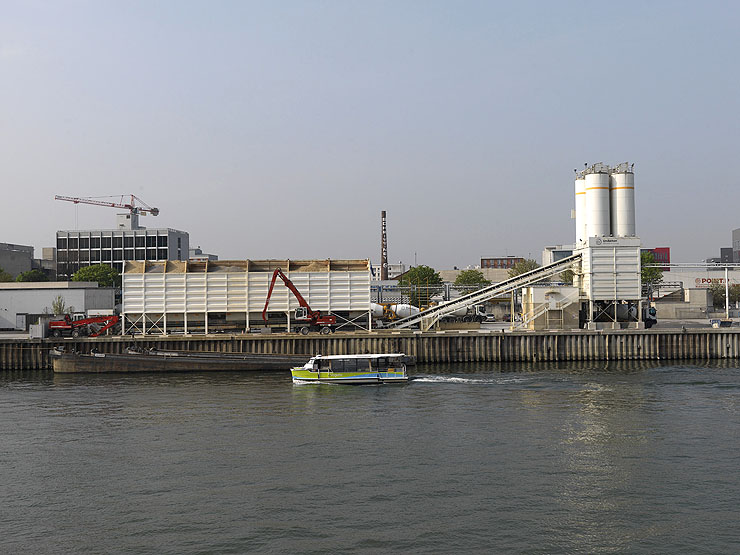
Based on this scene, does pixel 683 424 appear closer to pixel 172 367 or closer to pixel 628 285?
pixel 628 285

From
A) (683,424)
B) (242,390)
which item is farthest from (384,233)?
(683,424)

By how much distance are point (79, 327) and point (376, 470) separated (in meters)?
49.1

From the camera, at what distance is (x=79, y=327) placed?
227 ft

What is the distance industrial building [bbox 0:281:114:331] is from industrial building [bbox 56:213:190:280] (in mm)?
104859

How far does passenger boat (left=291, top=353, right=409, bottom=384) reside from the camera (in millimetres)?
52766

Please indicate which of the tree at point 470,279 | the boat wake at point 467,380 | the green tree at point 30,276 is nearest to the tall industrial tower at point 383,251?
the tree at point 470,279

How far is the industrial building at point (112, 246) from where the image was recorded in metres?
196

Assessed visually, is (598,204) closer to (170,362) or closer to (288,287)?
(288,287)

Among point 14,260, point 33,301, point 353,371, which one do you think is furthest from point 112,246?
point 353,371

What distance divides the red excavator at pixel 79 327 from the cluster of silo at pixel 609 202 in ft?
162

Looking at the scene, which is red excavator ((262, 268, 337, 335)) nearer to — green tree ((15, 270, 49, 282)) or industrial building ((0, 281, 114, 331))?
industrial building ((0, 281, 114, 331))

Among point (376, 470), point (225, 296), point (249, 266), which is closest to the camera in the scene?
point (376, 470)

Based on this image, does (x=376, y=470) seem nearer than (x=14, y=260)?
Yes

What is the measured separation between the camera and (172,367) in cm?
6166
